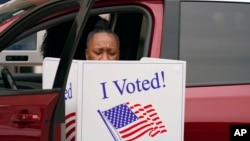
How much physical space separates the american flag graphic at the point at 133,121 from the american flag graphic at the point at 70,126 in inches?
6.9

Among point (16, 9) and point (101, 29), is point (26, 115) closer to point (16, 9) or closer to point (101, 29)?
point (16, 9)

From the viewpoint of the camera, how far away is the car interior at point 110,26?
299cm

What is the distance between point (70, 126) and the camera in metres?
2.75

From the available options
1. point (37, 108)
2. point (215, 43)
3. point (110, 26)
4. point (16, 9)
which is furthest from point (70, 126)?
point (110, 26)

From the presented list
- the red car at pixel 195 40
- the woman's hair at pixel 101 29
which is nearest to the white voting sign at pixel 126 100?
the red car at pixel 195 40

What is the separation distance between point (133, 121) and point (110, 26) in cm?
135

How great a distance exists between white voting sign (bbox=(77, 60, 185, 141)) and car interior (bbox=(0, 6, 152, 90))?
0.39 metres

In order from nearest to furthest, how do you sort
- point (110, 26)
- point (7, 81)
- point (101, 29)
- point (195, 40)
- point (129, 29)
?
point (7, 81) < point (195, 40) < point (101, 29) < point (129, 29) < point (110, 26)

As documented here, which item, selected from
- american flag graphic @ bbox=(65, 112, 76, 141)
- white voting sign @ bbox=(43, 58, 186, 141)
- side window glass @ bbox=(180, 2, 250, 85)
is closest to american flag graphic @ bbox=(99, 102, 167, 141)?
white voting sign @ bbox=(43, 58, 186, 141)

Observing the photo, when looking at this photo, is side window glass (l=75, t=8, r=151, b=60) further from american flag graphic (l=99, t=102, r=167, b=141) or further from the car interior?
american flag graphic (l=99, t=102, r=167, b=141)

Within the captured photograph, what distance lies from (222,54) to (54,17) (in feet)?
2.94

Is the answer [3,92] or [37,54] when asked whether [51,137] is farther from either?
[37,54]

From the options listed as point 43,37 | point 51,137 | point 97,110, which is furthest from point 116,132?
point 43,37

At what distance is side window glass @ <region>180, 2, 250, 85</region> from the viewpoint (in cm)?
302
